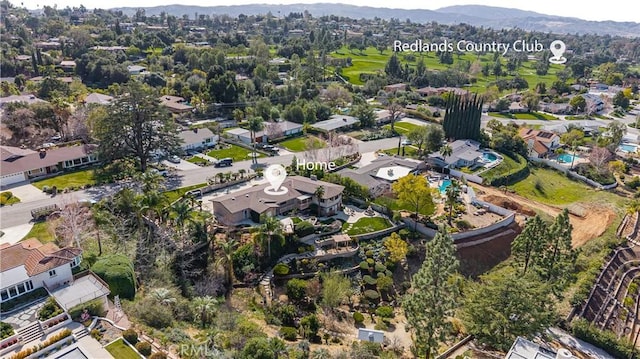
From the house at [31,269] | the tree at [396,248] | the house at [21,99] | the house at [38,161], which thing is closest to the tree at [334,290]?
the tree at [396,248]

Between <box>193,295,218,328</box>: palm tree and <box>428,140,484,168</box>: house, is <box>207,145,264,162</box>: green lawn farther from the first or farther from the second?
<box>193,295,218,328</box>: palm tree

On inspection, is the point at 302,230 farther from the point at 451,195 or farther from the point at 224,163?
the point at 224,163

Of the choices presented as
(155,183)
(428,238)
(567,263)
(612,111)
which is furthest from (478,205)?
(612,111)

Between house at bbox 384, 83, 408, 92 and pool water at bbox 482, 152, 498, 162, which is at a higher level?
house at bbox 384, 83, 408, 92

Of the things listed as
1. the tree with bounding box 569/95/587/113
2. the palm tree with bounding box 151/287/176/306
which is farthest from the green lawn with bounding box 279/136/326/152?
the tree with bounding box 569/95/587/113

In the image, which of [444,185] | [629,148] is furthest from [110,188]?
[629,148]

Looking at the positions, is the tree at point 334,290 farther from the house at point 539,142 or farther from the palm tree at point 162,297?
the house at point 539,142

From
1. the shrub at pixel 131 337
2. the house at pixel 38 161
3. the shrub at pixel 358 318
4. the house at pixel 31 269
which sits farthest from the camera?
the house at pixel 38 161

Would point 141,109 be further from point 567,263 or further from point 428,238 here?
point 567,263
